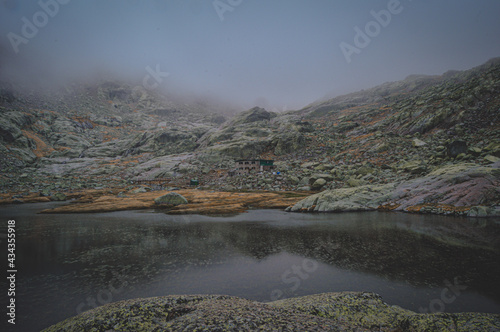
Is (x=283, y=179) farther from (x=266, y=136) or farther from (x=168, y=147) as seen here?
(x=168, y=147)

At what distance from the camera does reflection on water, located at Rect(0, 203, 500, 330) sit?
12049 mm

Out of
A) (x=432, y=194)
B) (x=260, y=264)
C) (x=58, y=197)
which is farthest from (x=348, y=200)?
(x=58, y=197)

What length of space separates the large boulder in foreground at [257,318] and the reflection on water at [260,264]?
449 centimetres

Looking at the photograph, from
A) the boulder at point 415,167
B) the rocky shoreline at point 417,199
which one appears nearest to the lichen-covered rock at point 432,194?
the rocky shoreline at point 417,199

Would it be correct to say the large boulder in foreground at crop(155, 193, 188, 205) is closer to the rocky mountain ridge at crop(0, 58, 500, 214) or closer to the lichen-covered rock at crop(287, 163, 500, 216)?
the rocky mountain ridge at crop(0, 58, 500, 214)

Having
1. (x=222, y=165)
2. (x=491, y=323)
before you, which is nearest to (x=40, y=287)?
(x=491, y=323)

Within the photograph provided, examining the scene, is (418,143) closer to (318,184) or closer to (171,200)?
(318,184)

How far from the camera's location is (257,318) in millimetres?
5590

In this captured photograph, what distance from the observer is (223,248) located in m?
20.9

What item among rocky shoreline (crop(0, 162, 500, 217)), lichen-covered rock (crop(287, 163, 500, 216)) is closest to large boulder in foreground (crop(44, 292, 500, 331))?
rocky shoreline (crop(0, 162, 500, 217))

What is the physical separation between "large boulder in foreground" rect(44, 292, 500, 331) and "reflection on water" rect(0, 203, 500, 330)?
4.49 meters

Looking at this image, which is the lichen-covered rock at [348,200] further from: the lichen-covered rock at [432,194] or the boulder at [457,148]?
the boulder at [457,148]

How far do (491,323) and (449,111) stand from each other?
108 meters

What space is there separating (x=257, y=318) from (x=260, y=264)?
39.1 ft
